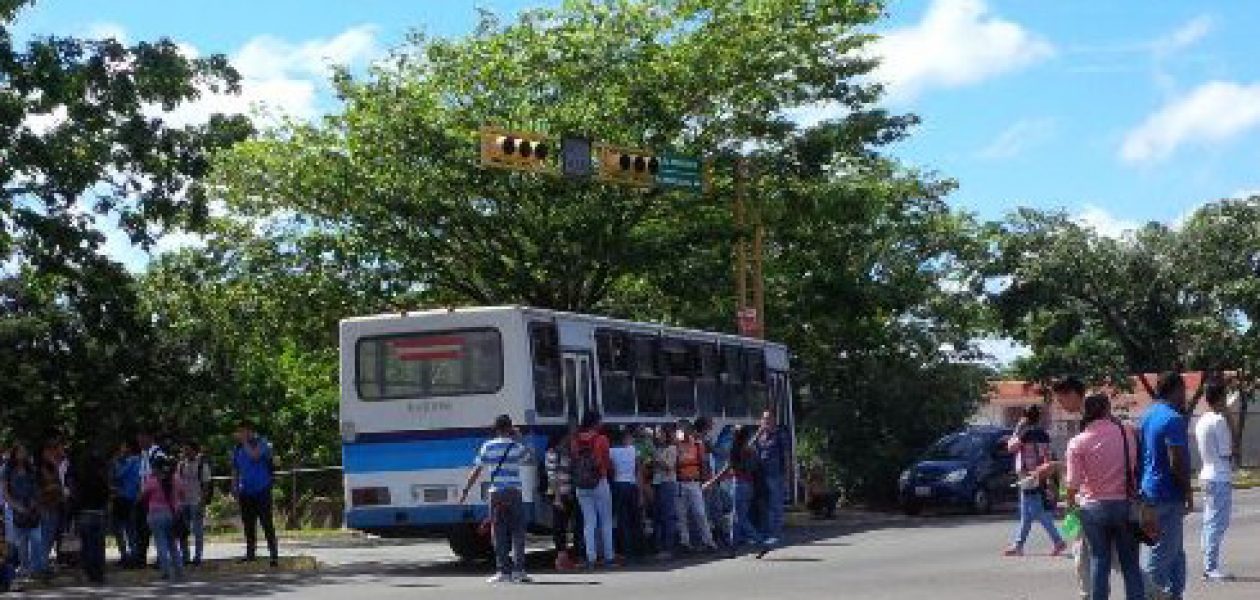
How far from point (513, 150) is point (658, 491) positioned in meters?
5.23

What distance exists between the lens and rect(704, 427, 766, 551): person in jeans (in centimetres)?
2283

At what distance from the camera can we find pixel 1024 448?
21281 mm

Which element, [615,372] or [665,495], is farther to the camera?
[615,372]

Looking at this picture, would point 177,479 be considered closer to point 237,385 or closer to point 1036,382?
point 237,385

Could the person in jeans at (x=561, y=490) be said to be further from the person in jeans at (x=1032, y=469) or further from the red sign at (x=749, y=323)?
the red sign at (x=749, y=323)

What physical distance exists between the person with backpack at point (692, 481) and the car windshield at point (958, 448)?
11706 millimetres

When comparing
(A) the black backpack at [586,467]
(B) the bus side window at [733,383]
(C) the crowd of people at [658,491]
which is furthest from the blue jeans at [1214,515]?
(B) the bus side window at [733,383]

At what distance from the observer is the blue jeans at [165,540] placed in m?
21.1

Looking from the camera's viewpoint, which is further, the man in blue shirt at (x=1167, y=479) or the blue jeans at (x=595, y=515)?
the blue jeans at (x=595, y=515)

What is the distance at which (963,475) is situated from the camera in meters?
33.2

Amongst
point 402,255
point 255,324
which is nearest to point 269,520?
point 402,255

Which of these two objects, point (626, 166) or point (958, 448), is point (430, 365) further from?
point (958, 448)

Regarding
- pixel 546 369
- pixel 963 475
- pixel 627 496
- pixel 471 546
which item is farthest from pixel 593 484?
pixel 963 475

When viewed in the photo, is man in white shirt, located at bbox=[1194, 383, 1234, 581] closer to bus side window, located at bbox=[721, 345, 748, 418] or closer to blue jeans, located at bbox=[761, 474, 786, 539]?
blue jeans, located at bbox=[761, 474, 786, 539]
